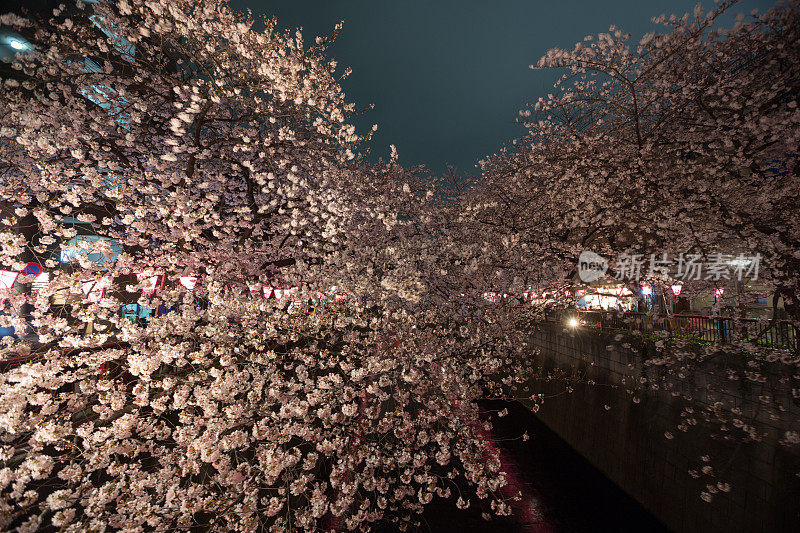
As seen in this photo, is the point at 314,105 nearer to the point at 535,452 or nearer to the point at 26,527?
the point at 26,527

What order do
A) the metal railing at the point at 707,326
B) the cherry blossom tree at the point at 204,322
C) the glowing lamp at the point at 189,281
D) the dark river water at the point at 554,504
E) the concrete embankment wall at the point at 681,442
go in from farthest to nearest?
the dark river water at the point at 554,504
the glowing lamp at the point at 189,281
the metal railing at the point at 707,326
the concrete embankment wall at the point at 681,442
the cherry blossom tree at the point at 204,322

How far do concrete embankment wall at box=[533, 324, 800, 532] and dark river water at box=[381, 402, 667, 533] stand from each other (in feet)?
1.71

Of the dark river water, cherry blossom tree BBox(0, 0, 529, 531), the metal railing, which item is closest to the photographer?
cherry blossom tree BBox(0, 0, 529, 531)

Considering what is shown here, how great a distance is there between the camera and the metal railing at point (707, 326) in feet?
25.8

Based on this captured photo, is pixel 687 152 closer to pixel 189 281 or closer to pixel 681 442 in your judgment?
pixel 681 442

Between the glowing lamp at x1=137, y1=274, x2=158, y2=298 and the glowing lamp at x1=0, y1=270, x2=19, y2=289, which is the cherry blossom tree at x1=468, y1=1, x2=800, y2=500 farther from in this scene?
the glowing lamp at x1=0, y1=270, x2=19, y2=289

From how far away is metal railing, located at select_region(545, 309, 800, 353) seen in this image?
7.87 meters

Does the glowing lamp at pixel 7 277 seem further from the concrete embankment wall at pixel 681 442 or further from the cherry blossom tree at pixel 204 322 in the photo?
the concrete embankment wall at pixel 681 442

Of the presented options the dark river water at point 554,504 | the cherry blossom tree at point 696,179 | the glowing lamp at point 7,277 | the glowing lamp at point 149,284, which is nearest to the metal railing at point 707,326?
the cherry blossom tree at point 696,179

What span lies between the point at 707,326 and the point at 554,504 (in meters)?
8.28

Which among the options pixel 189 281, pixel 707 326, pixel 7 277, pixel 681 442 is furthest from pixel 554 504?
pixel 7 277

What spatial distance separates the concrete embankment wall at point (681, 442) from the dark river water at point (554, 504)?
522 millimetres

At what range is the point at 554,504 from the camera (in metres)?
12.4

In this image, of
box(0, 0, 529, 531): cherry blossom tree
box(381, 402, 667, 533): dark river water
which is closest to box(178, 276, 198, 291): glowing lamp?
box(0, 0, 529, 531): cherry blossom tree
